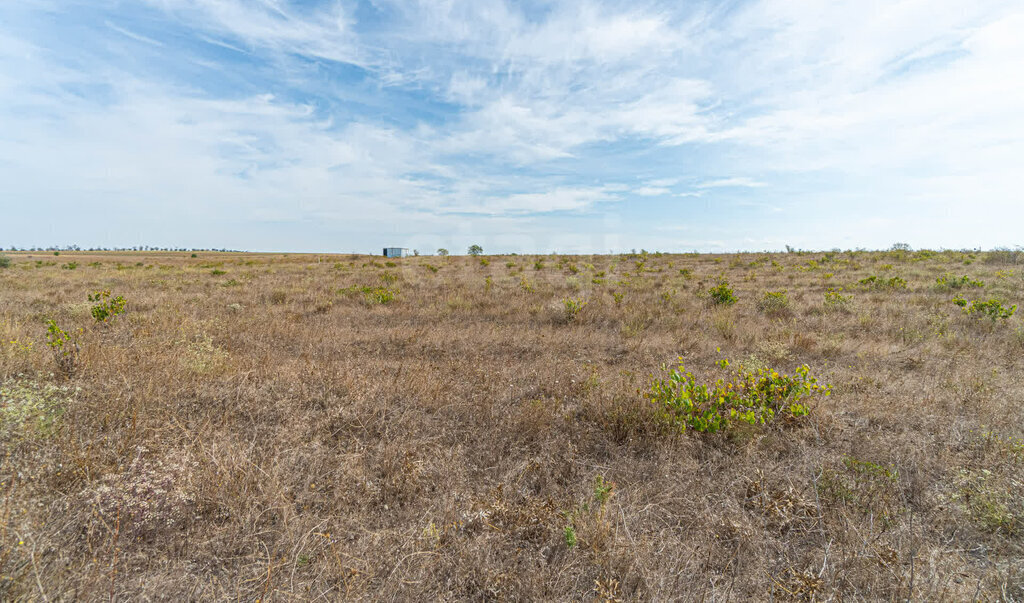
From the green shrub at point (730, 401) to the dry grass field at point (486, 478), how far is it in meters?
0.15

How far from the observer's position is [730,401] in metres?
4.25

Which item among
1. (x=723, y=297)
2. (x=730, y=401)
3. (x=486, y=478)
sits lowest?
(x=486, y=478)

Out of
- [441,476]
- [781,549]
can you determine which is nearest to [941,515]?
[781,549]

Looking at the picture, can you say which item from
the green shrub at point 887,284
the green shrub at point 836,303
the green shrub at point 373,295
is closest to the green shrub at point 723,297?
the green shrub at point 836,303

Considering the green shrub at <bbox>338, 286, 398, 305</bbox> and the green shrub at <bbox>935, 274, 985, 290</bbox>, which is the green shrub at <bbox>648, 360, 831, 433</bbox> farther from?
the green shrub at <bbox>935, 274, 985, 290</bbox>

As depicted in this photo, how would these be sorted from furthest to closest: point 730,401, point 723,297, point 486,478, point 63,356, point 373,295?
point 373,295
point 723,297
point 63,356
point 730,401
point 486,478

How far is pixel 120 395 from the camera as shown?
406cm

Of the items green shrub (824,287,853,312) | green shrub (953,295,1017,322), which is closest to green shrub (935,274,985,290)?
green shrub (824,287,853,312)

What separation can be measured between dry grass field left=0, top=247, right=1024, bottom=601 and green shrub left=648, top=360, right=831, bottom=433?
150 millimetres

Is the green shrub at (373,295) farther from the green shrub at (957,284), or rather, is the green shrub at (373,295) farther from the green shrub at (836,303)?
the green shrub at (957,284)

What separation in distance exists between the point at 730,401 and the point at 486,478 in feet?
9.37

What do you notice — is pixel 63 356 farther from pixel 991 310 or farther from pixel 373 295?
pixel 991 310

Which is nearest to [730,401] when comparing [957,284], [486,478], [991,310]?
[486,478]

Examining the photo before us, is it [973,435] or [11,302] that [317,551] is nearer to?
[973,435]
